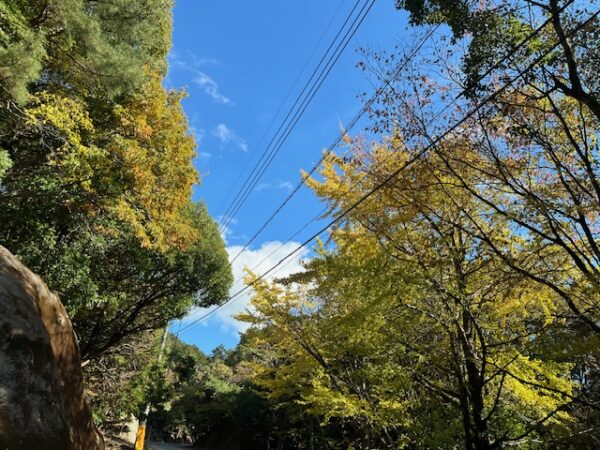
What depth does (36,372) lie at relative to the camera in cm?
614

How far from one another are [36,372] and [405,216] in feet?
19.5

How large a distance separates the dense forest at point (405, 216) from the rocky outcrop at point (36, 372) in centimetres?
238

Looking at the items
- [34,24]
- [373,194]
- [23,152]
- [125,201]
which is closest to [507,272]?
[373,194]

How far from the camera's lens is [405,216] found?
7305mm

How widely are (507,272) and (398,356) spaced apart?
9.69 feet

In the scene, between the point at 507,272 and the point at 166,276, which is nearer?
the point at 507,272

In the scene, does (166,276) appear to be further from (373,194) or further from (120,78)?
(373,194)

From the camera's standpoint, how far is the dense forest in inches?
225

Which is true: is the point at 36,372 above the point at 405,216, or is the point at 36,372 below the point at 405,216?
below

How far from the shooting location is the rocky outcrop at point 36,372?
5574mm

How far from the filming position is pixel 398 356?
8.37m

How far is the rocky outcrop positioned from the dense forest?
2.38 m

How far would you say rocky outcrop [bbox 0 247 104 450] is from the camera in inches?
219

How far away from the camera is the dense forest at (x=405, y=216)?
571 cm
